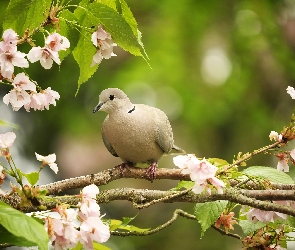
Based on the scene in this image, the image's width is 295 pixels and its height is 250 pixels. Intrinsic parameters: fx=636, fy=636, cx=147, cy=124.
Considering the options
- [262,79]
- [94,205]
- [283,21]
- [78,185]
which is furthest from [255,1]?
[94,205]

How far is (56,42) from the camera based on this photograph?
78.7 inches

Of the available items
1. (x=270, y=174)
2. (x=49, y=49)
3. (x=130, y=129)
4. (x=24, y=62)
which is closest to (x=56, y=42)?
(x=49, y=49)

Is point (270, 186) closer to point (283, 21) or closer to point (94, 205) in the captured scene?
point (94, 205)

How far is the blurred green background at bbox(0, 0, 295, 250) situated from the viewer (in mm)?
5934

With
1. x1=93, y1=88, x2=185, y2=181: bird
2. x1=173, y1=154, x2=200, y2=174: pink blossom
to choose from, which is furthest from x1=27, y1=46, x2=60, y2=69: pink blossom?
x1=93, y1=88, x2=185, y2=181: bird

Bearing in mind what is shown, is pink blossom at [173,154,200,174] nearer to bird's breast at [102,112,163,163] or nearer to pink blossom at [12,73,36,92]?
pink blossom at [12,73,36,92]

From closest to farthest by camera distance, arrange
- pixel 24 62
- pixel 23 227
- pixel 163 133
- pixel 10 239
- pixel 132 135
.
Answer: pixel 23 227
pixel 10 239
pixel 24 62
pixel 132 135
pixel 163 133

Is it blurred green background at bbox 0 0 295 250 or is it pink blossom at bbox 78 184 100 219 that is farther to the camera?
blurred green background at bbox 0 0 295 250

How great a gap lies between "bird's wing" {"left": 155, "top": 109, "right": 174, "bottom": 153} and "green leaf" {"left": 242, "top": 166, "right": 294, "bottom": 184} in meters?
1.24

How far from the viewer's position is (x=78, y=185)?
2443mm

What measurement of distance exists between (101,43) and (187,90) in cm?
407

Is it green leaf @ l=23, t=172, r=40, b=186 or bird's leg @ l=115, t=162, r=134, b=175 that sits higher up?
green leaf @ l=23, t=172, r=40, b=186

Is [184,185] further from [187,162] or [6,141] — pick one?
[6,141]

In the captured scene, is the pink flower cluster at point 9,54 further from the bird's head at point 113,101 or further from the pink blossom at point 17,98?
the bird's head at point 113,101
